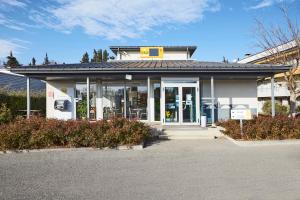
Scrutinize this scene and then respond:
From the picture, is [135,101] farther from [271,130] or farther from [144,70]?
[271,130]

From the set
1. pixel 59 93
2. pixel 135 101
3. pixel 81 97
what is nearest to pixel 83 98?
pixel 81 97

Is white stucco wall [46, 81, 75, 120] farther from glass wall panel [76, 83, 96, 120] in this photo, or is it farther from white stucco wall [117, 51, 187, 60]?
white stucco wall [117, 51, 187, 60]

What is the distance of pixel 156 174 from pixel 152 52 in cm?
1670

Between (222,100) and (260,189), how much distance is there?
1352cm

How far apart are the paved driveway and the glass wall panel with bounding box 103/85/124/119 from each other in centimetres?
865

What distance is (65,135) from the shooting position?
1167cm

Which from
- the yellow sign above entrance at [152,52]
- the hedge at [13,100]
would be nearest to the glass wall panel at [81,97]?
the hedge at [13,100]

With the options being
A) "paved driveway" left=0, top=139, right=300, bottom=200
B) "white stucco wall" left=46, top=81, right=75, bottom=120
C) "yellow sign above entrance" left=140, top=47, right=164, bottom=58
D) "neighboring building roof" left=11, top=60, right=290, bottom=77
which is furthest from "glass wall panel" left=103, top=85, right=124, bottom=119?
"paved driveway" left=0, top=139, right=300, bottom=200

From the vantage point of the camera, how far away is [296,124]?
13430 millimetres

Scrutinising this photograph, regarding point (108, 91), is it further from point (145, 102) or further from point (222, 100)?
point (222, 100)

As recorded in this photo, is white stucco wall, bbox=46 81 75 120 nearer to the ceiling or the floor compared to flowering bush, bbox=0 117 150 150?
nearer to the ceiling

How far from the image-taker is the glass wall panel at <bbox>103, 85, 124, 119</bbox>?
774 inches

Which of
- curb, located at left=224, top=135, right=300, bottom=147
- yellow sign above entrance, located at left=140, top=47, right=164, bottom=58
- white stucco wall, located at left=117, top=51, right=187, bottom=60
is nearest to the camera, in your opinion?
curb, located at left=224, top=135, right=300, bottom=147

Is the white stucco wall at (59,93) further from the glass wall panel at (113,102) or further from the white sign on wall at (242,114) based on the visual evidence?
the white sign on wall at (242,114)
